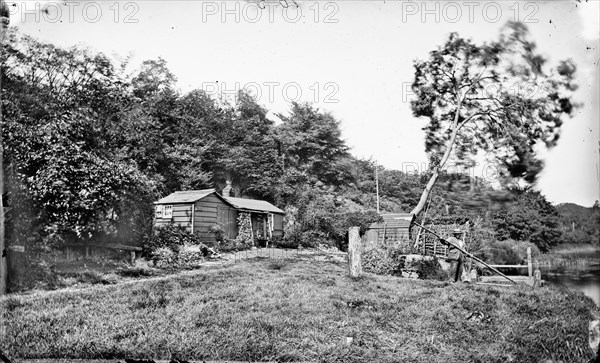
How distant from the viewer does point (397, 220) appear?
237 cm

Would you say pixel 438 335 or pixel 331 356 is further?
pixel 438 335

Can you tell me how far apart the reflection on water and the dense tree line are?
0.30 m

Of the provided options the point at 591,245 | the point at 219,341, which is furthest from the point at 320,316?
the point at 591,245

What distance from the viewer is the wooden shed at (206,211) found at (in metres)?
2.50

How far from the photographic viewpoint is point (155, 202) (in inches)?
98.9

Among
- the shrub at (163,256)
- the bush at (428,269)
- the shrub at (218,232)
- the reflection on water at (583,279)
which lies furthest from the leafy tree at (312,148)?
the reflection on water at (583,279)

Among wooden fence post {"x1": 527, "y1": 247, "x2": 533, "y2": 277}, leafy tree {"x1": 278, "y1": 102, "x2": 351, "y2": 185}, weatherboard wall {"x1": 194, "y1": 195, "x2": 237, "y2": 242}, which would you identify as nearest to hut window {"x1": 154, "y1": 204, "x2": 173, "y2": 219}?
weatherboard wall {"x1": 194, "y1": 195, "x2": 237, "y2": 242}

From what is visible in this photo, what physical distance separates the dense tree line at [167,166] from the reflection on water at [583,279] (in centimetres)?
30

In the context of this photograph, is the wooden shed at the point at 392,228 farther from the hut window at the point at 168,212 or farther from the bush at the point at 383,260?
the hut window at the point at 168,212

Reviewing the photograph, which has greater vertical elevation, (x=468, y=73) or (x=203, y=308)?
(x=468, y=73)

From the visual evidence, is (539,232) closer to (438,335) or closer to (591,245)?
(591,245)

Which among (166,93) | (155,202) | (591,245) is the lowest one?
(591,245)

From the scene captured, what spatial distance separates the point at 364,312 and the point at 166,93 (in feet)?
7.25

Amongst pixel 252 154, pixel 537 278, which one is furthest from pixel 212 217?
pixel 537 278
